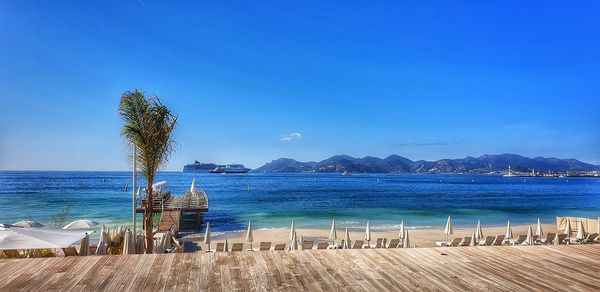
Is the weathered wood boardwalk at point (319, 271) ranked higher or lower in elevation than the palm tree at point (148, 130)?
lower

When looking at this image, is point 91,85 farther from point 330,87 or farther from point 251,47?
point 330,87

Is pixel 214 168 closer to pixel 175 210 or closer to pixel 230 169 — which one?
pixel 230 169

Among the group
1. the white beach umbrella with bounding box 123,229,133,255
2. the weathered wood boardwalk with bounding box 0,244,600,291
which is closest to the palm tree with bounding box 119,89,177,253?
the white beach umbrella with bounding box 123,229,133,255

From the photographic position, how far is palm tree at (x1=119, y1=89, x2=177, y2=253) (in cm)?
935

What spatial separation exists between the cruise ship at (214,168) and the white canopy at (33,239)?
165 metres

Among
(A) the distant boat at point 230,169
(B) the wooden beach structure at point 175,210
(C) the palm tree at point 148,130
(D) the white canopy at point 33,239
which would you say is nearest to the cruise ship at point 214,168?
(A) the distant boat at point 230,169

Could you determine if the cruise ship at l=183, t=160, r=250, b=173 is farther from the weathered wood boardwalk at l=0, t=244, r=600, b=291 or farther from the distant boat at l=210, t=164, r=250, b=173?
the weathered wood boardwalk at l=0, t=244, r=600, b=291

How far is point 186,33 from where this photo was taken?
25578 mm

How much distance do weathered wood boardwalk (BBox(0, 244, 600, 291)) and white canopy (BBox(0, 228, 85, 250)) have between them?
1.32ft

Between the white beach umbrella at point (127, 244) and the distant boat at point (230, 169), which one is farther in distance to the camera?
the distant boat at point (230, 169)

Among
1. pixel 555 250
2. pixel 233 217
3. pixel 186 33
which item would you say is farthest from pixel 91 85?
pixel 555 250

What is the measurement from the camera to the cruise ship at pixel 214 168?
171 metres

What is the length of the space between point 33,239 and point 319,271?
185 inches

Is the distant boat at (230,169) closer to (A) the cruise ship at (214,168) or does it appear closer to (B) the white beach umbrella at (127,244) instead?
(A) the cruise ship at (214,168)
